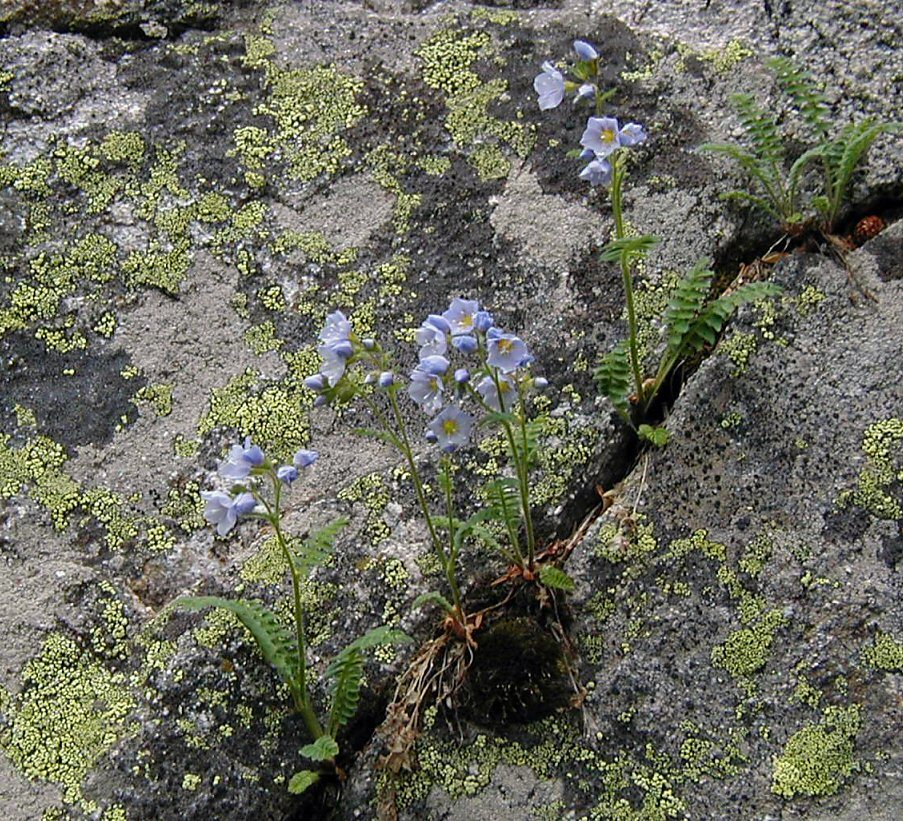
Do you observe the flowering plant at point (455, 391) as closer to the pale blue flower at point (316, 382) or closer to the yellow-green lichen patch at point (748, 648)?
the pale blue flower at point (316, 382)

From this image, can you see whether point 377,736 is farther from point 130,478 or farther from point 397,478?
point 130,478

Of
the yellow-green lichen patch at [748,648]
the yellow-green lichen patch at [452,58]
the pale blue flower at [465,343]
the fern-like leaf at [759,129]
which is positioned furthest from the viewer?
the yellow-green lichen patch at [452,58]

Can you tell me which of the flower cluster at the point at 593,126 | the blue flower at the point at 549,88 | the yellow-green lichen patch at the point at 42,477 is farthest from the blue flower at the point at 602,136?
the yellow-green lichen patch at the point at 42,477

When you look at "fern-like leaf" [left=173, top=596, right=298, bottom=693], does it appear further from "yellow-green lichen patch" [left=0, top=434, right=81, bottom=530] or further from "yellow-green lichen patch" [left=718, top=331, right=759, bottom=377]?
"yellow-green lichen patch" [left=718, top=331, right=759, bottom=377]

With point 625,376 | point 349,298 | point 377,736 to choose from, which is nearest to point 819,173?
point 625,376

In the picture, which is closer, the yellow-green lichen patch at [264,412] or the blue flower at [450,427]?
the blue flower at [450,427]

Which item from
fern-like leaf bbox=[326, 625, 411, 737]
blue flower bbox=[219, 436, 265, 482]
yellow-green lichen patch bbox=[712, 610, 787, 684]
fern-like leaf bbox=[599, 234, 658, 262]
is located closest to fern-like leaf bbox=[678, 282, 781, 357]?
fern-like leaf bbox=[599, 234, 658, 262]
